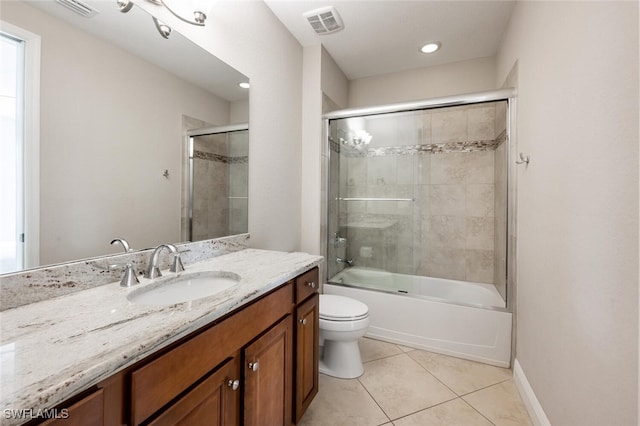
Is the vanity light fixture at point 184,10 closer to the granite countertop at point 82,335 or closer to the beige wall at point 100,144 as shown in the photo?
the beige wall at point 100,144

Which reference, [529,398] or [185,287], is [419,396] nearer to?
[529,398]

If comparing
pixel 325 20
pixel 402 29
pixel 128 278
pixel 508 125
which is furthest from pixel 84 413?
pixel 402 29

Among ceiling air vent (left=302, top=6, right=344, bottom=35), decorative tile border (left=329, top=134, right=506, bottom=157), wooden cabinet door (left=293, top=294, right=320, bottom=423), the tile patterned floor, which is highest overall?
ceiling air vent (left=302, top=6, right=344, bottom=35)

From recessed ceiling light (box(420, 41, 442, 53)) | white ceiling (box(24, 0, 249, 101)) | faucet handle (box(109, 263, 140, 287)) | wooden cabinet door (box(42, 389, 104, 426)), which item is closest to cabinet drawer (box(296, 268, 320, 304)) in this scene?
faucet handle (box(109, 263, 140, 287))

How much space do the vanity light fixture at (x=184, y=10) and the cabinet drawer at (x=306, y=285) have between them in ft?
4.17

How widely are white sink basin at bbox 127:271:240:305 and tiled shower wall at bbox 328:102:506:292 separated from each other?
153 cm

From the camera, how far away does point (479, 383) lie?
174 centimetres

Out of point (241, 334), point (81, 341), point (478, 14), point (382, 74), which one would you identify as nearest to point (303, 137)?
point (382, 74)

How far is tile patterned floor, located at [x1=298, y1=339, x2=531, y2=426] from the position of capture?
4.75 feet

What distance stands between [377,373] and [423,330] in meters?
0.56

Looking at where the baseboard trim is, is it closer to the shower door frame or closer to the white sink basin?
the shower door frame

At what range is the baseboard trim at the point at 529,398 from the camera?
1.33 meters

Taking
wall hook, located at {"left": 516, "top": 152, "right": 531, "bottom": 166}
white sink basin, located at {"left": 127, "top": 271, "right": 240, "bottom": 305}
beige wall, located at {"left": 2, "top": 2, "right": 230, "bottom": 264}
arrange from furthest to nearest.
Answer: wall hook, located at {"left": 516, "top": 152, "right": 531, "bottom": 166} < white sink basin, located at {"left": 127, "top": 271, "right": 240, "bottom": 305} < beige wall, located at {"left": 2, "top": 2, "right": 230, "bottom": 264}

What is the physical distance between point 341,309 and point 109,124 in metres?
1.59
